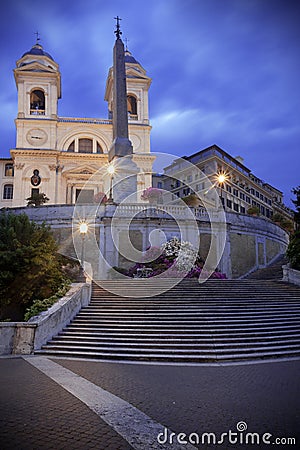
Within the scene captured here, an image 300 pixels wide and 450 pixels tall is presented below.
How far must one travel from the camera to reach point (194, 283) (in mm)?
18734

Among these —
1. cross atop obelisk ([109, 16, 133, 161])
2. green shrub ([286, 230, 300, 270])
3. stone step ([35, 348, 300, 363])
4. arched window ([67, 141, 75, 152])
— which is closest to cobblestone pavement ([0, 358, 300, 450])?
stone step ([35, 348, 300, 363])

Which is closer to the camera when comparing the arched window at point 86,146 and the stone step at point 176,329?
the stone step at point 176,329

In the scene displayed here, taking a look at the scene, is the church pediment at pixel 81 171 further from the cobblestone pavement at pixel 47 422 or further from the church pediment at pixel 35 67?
the cobblestone pavement at pixel 47 422

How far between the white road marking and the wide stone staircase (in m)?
3.26

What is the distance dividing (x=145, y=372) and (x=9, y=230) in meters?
8.74

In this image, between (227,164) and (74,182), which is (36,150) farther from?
(227,164)

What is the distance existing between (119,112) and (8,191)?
67.3ft

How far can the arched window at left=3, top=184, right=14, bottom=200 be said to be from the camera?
48.0 m

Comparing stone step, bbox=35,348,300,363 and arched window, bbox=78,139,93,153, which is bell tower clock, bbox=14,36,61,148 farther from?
stone step, bbox=35,348,300,363

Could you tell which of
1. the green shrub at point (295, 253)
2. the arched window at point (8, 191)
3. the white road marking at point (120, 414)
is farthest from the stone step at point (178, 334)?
the arched window at point (8, 191)

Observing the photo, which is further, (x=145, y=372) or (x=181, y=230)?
(x=181, y=230)

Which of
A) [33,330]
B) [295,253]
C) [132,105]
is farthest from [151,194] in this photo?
[132,105]

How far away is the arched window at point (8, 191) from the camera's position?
48009 mm

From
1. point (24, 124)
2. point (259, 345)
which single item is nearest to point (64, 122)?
point (24, 124)
